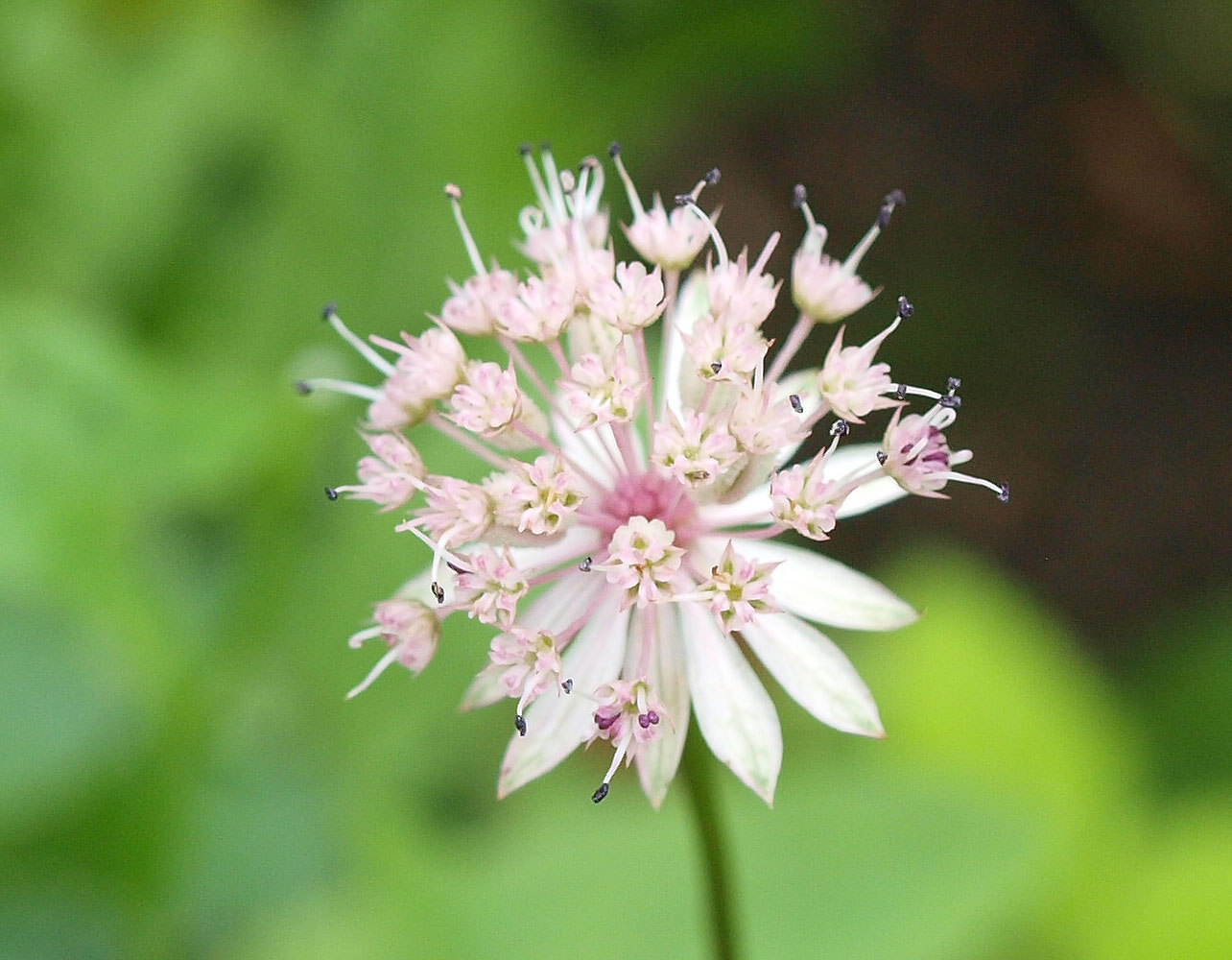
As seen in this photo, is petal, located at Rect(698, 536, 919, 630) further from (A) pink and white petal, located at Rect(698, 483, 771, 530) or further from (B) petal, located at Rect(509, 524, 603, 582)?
(B) petal, located at Rect(509, 524, 603, 582)

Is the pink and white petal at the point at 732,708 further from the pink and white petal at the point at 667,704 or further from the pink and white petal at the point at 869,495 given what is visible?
the pink and white petal at the point at 869,495

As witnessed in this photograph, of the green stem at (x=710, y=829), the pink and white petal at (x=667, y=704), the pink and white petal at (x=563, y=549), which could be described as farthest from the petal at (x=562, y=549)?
the green stem at (x=710, y=829)

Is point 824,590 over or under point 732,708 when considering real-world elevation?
over

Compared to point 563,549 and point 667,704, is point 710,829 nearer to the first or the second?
point 667,704

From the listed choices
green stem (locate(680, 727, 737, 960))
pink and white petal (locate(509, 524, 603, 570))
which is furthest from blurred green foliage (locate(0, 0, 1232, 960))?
pink and white petal (locate(509, 524, 603, 570))

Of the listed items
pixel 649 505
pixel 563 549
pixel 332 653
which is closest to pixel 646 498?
pixel 649 505

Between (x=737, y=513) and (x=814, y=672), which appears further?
A: (x=737, y=513)

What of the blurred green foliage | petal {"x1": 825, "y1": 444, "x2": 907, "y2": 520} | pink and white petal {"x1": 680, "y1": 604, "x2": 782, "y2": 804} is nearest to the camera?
pink and white petal {"x1": 680, "y1": 604, "x2": 782, "y2": 804}
